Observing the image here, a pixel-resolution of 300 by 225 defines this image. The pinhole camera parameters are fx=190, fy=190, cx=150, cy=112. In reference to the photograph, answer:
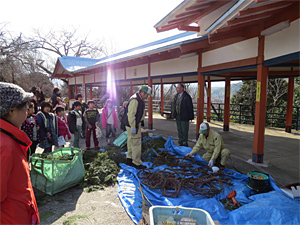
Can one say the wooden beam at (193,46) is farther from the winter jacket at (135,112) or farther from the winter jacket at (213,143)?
the winter jacket at (213,143)

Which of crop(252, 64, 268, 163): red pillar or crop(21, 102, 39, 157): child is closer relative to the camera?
crop(21, 102, 39, 157): child

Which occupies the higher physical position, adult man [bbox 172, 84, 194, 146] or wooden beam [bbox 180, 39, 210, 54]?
wooden beam [bbox 180, 39, 210, 54]

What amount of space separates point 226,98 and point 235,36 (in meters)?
4.11

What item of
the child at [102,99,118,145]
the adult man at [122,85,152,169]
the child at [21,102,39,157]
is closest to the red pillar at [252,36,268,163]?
the adult man at [122,85,152,169]

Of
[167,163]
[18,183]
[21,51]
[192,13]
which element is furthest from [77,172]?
[21,51]

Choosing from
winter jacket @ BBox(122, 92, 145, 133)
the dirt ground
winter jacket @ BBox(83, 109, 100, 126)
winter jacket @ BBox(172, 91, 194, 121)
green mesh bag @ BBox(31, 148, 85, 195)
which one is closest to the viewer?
the dirt ground

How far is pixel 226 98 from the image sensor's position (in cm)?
841

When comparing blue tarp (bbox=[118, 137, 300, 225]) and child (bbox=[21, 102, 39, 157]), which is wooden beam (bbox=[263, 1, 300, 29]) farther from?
child (bbox=[21, 102, 39, 157])

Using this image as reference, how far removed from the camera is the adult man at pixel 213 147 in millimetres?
4156

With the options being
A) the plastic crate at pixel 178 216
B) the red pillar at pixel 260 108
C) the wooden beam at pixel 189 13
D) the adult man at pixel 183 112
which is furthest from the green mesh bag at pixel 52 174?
the red pillar at pixel 260 108

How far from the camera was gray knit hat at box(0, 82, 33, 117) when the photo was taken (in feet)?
4.03

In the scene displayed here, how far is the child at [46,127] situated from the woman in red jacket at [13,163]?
322 cm

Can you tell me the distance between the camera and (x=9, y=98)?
4.10ft

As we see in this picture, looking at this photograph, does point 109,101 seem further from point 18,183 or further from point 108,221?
point 18,183
